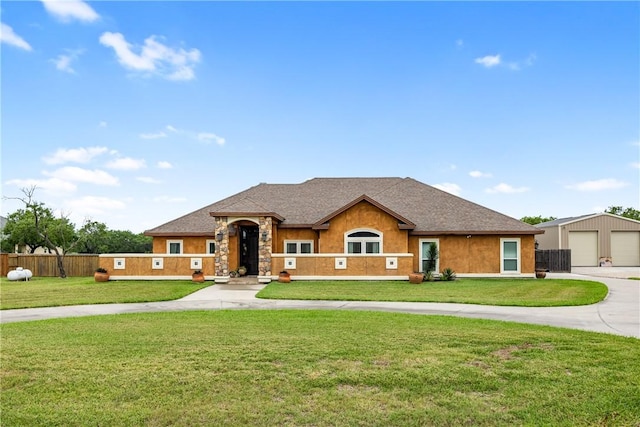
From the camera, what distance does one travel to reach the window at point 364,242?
2441 cm

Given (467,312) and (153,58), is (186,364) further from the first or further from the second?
(153,58)

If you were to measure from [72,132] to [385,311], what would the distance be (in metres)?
17.8

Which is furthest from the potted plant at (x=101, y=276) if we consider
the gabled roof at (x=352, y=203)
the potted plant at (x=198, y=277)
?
the potted plant at (x=198, y=277)

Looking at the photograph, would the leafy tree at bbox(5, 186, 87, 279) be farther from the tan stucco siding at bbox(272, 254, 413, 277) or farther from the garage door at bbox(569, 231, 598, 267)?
the garage door at bbox(569, 231, 598, 267)

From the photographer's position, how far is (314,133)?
2783 cm

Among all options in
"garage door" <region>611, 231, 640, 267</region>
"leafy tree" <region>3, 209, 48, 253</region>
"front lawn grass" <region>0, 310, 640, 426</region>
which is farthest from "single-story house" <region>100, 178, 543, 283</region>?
"leafy tree" <region>3, 209, 48, 253</region>

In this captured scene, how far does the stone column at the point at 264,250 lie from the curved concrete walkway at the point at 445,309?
19.3 ft

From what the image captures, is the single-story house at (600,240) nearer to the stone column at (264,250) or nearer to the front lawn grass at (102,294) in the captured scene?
the stone column at (264,250)

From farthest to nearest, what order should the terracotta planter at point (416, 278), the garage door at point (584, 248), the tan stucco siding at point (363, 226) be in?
the garage door at point (584, 248) < the tan stucco siding at point (363, 226) < the terracotta planter at point (416, 278)

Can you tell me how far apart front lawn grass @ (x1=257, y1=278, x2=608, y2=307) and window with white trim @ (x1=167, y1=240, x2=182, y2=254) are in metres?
7.69

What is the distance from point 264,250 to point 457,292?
9.55m

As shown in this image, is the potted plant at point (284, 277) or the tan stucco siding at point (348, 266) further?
the tan stucco siding at point (348, 266)

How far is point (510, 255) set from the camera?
2517cm

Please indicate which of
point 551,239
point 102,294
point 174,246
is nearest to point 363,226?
point 174,246
